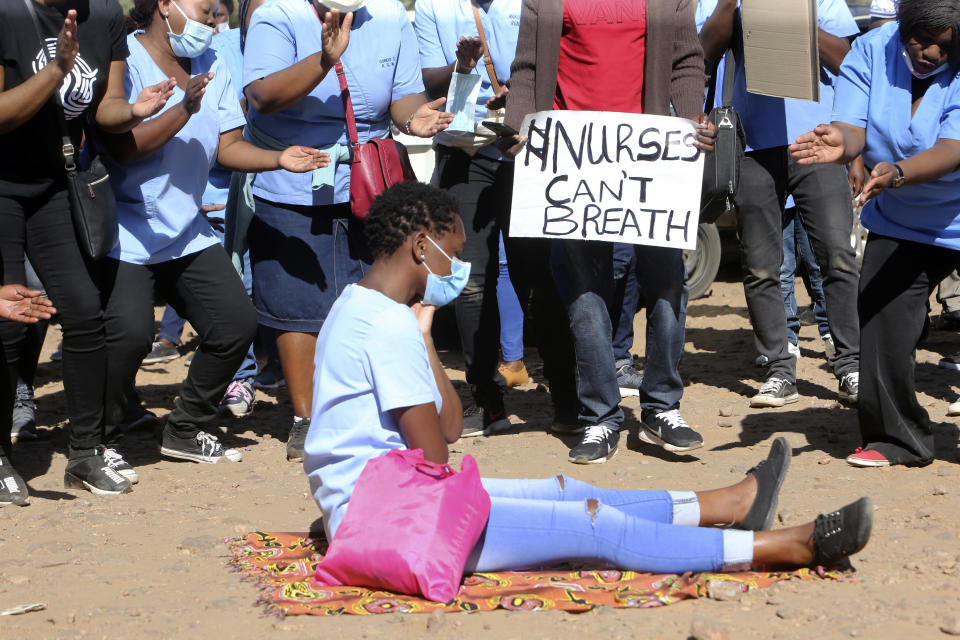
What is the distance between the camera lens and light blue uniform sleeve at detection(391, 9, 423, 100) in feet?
19.8

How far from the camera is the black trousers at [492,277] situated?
19.8 ft

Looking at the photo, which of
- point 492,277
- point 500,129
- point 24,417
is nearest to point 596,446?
point 492,277

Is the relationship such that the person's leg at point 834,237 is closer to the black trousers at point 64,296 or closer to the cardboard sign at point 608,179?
the cardboard sign at point 608,179

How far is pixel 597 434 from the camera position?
5707 millimetres

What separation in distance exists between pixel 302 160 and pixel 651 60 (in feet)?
5.46

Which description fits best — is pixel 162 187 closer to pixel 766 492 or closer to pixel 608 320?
pixel 608 320

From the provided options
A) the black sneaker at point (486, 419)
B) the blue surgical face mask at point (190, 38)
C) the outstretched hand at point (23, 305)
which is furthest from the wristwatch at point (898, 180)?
the outstretched hand at point (23, 305)

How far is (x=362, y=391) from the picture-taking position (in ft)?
13.0

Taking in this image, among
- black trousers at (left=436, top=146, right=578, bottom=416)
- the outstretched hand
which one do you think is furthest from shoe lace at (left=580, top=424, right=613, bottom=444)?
the outstretched hand

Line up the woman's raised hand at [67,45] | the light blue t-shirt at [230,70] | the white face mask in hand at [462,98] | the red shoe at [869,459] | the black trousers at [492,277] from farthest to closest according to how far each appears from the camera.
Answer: the light blue t-shirt at [230,70] → the black trousers at [492,277] → the white face mask in hand at [462,98] → the red shoe at [869,459] → the woman's raised hand at [67,45]

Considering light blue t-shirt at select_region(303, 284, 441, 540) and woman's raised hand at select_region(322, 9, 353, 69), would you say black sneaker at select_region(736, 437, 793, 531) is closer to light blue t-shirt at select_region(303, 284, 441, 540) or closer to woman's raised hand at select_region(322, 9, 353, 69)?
light blue t-shirt at select_region(303, 284, 441, 540)

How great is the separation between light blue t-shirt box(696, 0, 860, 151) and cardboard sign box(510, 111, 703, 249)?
1.14 metres

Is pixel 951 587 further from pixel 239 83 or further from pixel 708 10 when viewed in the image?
pixel 239 83

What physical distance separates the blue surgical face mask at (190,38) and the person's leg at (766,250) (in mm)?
2934
